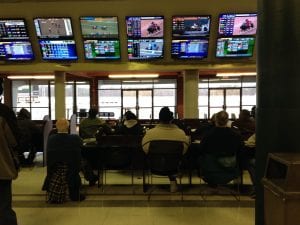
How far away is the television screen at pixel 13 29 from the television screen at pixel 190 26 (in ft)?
10.5

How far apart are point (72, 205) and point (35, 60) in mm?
4369

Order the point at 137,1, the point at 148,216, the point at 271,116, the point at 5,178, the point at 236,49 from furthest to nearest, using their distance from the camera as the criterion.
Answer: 1. the point at 236,49
2. the point at 137,1
3. the point at 148,216
4. the point at 5,178
5. the point at 271,116

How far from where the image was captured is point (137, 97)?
44.8 feet

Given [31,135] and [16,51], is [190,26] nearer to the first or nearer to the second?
[16,51]

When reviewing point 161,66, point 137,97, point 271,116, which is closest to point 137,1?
point 161,66

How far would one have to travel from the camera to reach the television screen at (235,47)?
7340mm

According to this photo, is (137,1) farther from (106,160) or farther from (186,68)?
(106,160)

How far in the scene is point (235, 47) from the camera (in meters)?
7.47

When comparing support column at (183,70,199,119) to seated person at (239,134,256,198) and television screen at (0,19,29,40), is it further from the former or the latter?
television screen at (0,19,29,40)

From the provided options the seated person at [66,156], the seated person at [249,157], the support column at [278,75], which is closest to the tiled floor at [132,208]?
the seated person at [66,156]

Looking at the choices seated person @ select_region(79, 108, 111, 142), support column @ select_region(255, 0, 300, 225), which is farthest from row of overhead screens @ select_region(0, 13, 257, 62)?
support column @ select_region(255, 0, 300, 225)

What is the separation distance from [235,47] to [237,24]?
0.53m

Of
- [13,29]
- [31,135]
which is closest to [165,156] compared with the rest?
[31,135]

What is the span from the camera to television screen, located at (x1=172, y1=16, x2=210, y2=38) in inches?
278
